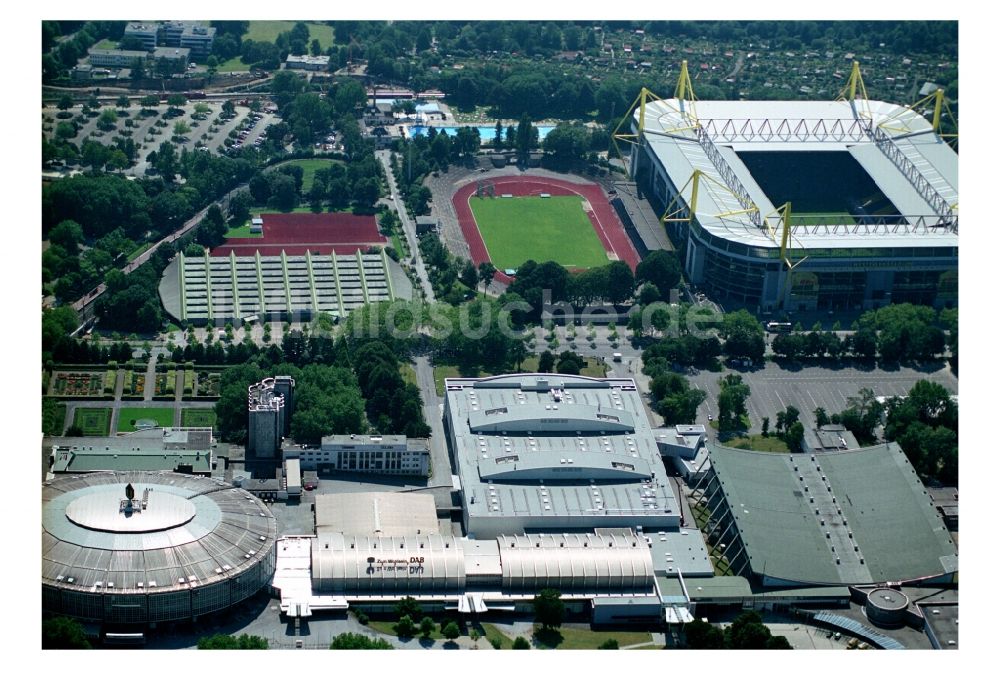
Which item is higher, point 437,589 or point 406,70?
point 406,70

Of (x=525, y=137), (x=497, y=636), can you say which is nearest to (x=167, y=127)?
(x=525, y=137)

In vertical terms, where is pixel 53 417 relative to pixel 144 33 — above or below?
below

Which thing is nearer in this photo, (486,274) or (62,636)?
(62,636)

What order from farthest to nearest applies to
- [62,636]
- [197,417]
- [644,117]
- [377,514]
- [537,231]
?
1. [644,117]
2. [537,231]
3. [197,417]
4. [377,514]
5. [62,636]

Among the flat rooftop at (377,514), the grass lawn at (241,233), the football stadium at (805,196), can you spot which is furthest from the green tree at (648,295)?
the flat rooftop at (377,514)

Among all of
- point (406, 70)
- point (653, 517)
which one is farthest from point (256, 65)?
point (653, 517)

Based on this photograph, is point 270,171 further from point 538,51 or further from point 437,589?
point 437,589

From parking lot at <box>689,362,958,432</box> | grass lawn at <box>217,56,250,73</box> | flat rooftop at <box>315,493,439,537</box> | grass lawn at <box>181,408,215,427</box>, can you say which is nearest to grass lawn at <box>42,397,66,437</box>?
grass lawn at <box>181,408,215,427</box>

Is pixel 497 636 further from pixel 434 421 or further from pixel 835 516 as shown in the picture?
pixel 434 421
